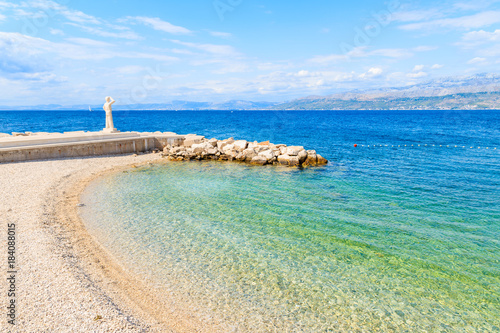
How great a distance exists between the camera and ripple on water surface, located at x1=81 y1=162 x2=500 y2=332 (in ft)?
A: 22.1

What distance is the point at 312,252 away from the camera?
30.8 feet

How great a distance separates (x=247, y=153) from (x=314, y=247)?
16.0m

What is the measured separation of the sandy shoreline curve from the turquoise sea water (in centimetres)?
50

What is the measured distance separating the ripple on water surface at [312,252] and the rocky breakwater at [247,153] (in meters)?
7.11

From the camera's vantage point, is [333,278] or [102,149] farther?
[102,149]

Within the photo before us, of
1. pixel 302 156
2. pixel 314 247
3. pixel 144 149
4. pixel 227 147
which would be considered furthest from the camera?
pixel 144 149

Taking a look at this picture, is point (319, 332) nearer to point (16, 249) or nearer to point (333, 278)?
point (333, 278)

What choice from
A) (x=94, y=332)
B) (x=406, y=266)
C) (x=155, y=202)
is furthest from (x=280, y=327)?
(x=155, y=202)

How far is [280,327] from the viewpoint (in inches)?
244

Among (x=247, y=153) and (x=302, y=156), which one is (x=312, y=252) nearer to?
(x=302, y=156)

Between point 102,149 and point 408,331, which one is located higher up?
point 102,149

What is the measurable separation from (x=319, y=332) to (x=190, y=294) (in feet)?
10.5

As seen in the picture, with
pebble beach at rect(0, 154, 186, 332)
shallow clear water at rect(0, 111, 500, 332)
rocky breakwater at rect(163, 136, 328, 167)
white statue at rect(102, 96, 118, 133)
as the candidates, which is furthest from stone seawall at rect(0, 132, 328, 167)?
pebble beach at rect(0, 154, 186, 332)

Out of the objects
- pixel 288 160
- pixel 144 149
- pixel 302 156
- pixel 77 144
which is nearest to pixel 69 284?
pixel 288 160
